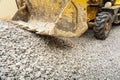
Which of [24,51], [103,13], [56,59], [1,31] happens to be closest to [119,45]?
[103,13]

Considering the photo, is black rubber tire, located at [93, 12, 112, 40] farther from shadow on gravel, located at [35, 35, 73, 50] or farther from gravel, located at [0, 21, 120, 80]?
shadow on gravel, located at [35, 35, 73, 50]

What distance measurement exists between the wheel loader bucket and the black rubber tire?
0.57 metres

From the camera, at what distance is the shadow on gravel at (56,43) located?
2.74 m

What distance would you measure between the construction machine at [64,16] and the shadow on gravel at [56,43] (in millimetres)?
157

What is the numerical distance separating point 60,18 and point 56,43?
41 centimetres

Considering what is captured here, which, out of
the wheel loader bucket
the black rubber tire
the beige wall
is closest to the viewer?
the wheel loader bucket

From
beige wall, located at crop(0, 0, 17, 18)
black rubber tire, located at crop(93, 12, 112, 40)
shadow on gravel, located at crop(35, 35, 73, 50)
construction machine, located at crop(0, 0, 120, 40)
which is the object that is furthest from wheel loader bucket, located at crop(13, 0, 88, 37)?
beige wall, located at crop(0, 0, 17, 18)

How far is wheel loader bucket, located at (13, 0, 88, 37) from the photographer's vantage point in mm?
2658

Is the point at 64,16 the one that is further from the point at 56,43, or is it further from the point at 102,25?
the point at 102,25

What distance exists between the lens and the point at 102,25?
344cm

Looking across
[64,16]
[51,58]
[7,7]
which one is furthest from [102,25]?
[7,7]

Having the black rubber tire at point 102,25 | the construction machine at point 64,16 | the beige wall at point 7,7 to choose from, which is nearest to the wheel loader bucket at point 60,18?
the construction machine at point 64,16

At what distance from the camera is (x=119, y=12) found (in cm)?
438

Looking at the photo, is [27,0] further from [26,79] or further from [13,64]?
[26,79]
